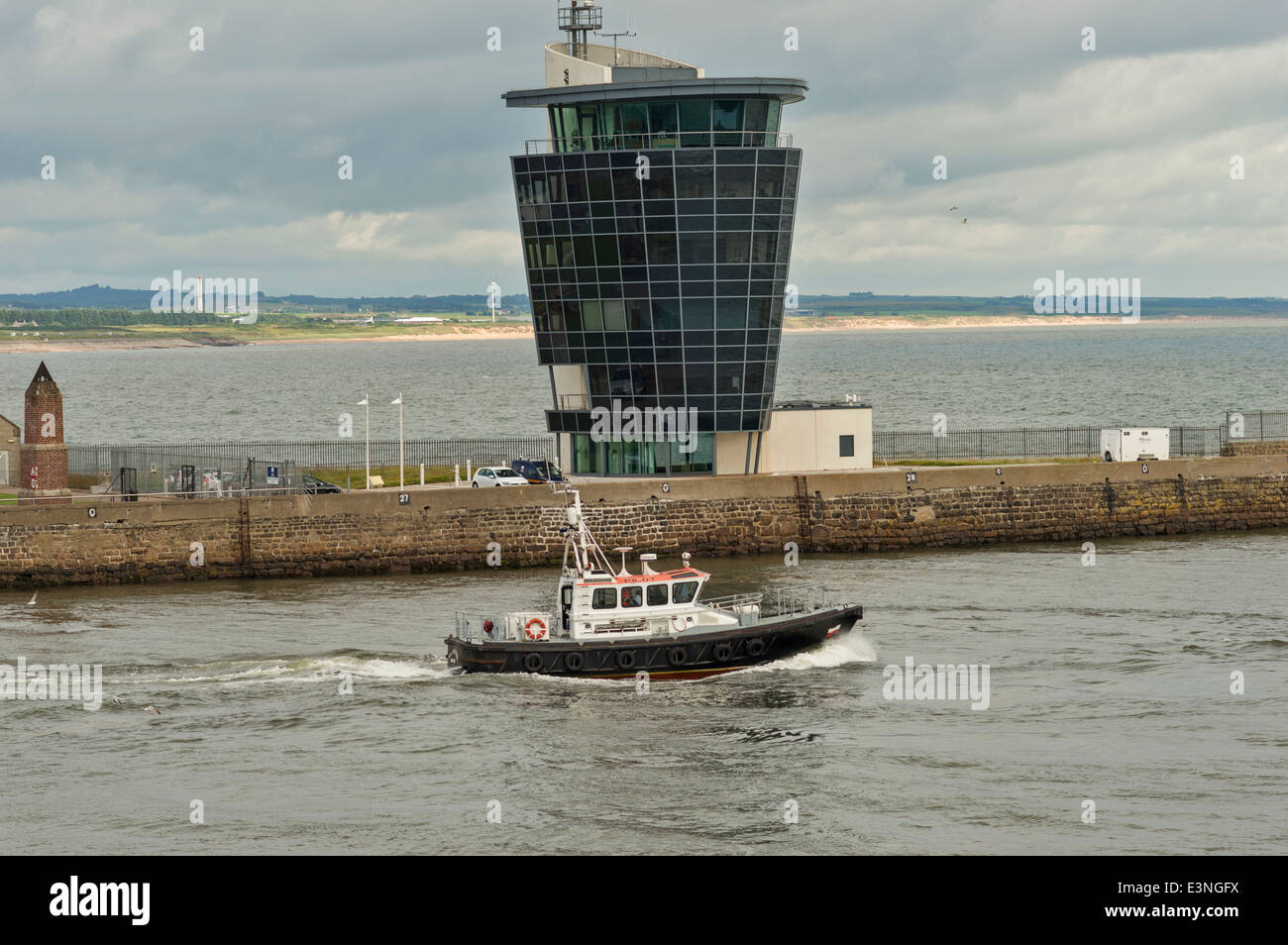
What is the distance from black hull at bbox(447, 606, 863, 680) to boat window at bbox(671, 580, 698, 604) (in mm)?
→ 1237

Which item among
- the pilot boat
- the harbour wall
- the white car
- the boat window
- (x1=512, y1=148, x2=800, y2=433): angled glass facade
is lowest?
the pilot boat

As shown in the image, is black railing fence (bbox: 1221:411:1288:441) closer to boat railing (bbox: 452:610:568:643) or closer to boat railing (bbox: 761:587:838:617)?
boat railing (bbox: 761:587:838:617)

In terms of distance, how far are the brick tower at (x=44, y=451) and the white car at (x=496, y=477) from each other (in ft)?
51.0

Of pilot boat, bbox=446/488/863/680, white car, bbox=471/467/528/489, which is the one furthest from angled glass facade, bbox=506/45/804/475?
pilot boat, bbox=446/488/863/680

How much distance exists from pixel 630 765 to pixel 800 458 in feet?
116

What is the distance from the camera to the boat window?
42.0 m

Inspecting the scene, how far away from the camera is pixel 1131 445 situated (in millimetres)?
69250

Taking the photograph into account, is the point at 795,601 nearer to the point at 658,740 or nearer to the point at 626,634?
the point at 626,634

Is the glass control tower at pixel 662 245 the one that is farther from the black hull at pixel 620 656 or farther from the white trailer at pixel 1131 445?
the black hull at pixel 620 656

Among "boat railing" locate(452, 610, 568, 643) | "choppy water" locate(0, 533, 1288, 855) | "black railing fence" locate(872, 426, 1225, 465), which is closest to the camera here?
"choppy water" locate(0, 533, 1288, 855)

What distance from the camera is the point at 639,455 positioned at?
6644 centimetres

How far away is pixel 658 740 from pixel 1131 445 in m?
40.0

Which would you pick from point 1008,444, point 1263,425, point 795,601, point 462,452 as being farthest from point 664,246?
point 1263,425

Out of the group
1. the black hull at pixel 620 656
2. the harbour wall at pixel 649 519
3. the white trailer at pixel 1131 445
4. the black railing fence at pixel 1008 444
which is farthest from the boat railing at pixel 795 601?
the white trailer at pixel 1131 445
